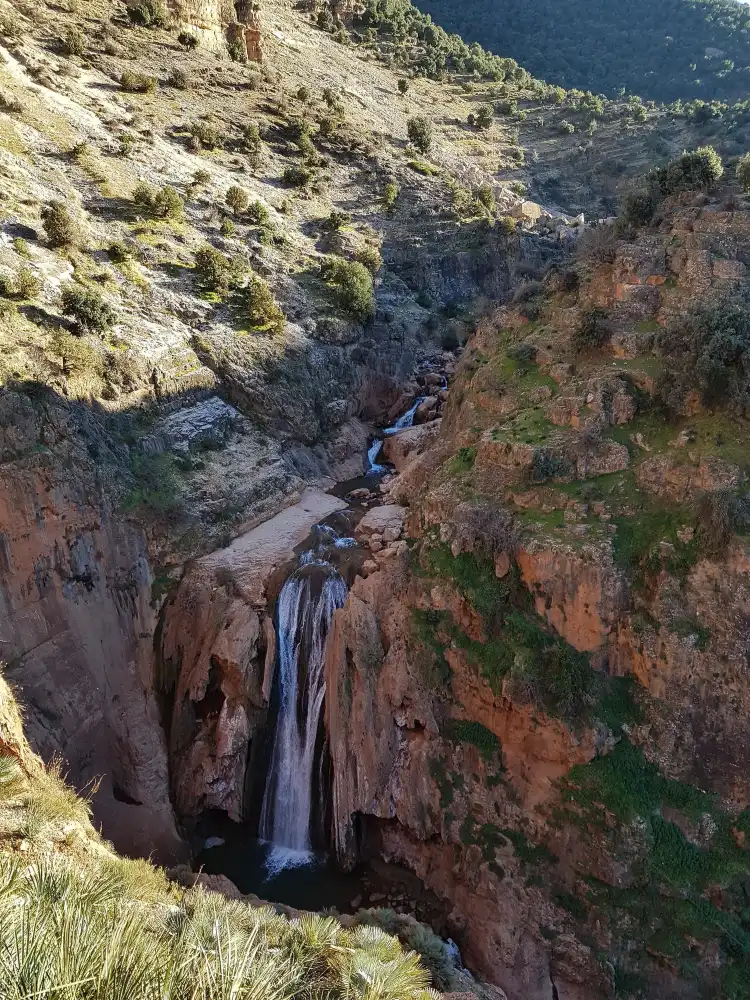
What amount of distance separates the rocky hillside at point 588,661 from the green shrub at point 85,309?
14261 mm

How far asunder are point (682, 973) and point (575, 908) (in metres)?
2.38

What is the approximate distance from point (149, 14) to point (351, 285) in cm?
2878

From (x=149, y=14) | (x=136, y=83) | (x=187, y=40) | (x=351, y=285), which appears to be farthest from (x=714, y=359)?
(x=149, y=14)

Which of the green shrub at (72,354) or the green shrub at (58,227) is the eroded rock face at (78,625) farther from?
the green shrub at (58,227)

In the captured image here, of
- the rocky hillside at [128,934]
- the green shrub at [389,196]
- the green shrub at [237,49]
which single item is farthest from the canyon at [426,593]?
the green shrub at [237,49]

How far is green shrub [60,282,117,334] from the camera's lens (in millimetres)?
23797

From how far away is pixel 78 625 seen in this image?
19281 millimetres

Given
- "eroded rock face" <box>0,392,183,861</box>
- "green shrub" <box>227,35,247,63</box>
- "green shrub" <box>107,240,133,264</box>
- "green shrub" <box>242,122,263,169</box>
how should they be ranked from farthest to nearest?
"green shrub" <box>227,35,247,63</box>, "green shrub" <box>242,122,263,169</box>, "green shrub" <box>107,240,133,264</box>, "eroded rock face" <box>0,392,183,861</box>

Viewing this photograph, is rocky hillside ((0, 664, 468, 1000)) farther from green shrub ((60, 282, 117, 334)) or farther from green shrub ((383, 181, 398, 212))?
green shrub ((383, 181, 398, 212))

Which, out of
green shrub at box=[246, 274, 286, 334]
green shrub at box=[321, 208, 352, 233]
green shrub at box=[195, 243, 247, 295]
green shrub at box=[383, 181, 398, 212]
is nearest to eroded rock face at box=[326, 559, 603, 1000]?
green shrub at box=[246, 274, 286, 334]

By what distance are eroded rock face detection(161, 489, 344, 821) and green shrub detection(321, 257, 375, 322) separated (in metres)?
18.1

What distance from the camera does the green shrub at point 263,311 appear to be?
31141 mm

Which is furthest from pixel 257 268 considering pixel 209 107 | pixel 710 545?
pixel 710 545

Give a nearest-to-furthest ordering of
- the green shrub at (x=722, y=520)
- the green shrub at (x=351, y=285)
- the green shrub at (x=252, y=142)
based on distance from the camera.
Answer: the green shrub at (x=722, y=520), the green shrub at (x=351, y=285), the green shrub at (x=252, y=142)
